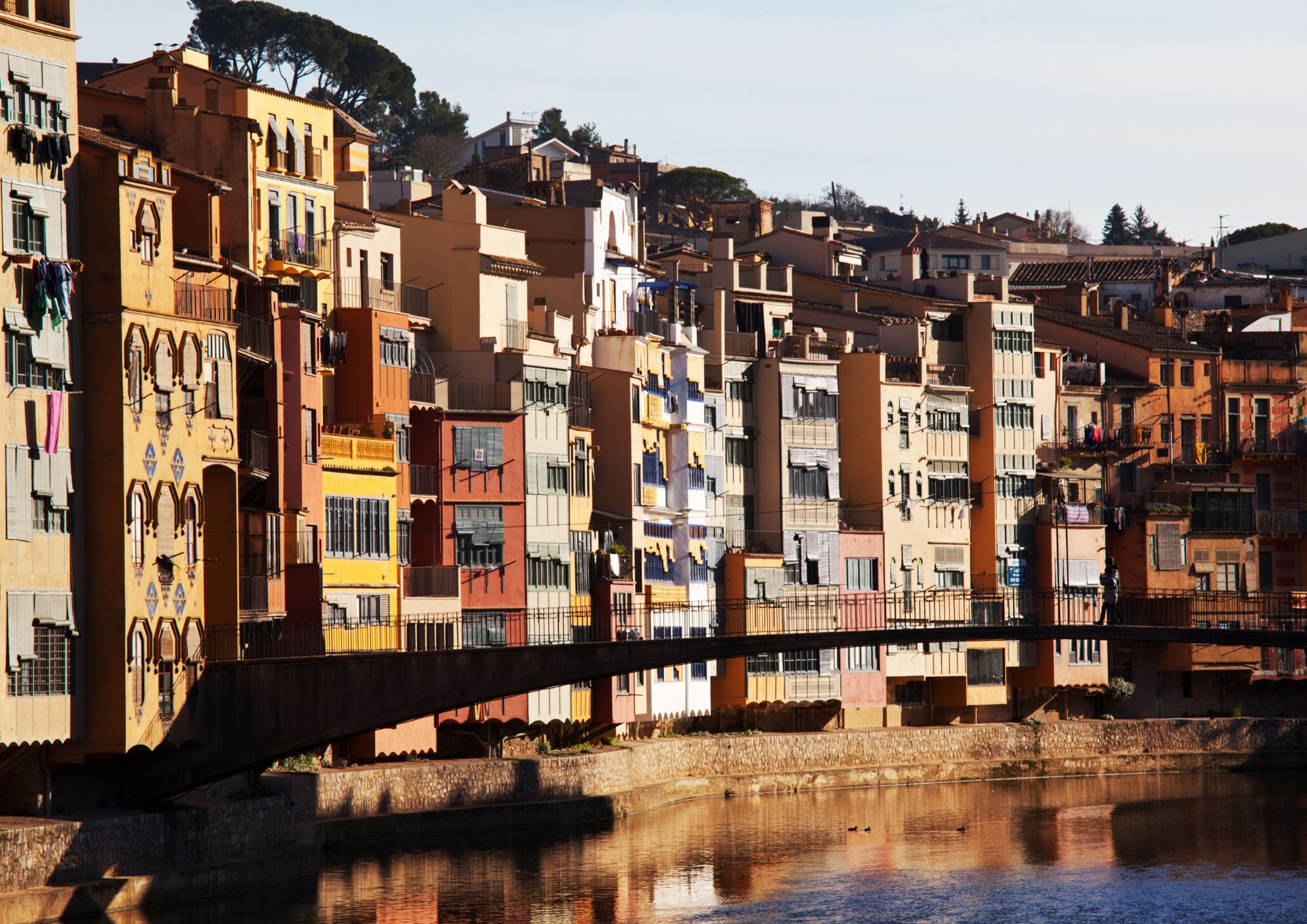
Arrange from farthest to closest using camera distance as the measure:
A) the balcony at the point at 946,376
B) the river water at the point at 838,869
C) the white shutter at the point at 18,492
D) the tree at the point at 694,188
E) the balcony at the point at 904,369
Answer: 1. the tree at the point at 694,188
2. the balcony at the point at 946,376
3. the balcony at the point at 904,369
4. the river water at the point at 838,869
5. the white shutter at the point at 18,492

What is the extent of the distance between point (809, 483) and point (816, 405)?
293cm

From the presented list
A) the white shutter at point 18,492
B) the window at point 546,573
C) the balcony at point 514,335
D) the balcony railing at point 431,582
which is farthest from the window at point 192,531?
the balcony at point 514,335

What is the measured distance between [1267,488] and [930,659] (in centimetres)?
2585

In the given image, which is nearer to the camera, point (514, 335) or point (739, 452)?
point (514, 335)

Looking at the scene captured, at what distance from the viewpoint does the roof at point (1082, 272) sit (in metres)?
138

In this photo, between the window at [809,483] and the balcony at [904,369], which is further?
the balcony at [904,369]

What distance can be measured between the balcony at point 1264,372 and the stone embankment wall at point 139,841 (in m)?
68.4

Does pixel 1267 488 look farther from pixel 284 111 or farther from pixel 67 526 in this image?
pixel 67 526

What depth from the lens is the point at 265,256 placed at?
2867 inches

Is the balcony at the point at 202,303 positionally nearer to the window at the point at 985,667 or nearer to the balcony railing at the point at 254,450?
the balcony railing at the point at 254,450

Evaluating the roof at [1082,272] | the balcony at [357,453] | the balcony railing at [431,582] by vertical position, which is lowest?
the balcony railing at [431,582]

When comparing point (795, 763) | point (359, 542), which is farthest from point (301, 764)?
point (795, 763)

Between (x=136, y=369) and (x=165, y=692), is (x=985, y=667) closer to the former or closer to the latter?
(x=165, y=692)

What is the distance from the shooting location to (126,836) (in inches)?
2231
